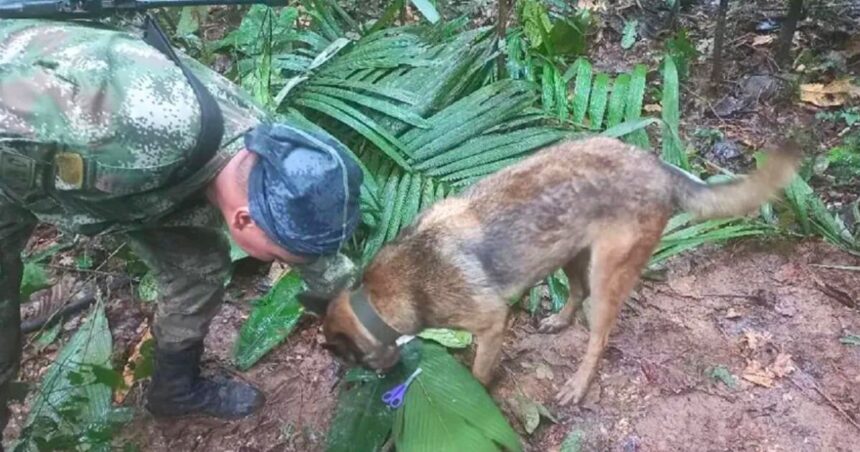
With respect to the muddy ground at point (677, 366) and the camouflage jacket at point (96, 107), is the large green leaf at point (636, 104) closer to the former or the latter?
the muddy ground at point (677, 366)

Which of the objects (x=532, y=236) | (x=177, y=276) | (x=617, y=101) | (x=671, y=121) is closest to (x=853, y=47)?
(x=671, y=121)

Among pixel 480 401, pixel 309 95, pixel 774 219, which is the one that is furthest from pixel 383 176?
pixel 774 219

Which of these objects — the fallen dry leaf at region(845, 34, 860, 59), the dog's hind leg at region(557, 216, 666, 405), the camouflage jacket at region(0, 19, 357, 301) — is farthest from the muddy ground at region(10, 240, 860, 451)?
the fallen dry leaf at region(845, 34, 860, 59)

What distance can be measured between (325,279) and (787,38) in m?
4.36

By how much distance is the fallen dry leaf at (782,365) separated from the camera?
3996 mm

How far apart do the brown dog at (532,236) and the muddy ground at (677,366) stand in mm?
558

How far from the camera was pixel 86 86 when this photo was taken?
2467 mm

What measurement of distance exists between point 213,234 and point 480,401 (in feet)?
4.28

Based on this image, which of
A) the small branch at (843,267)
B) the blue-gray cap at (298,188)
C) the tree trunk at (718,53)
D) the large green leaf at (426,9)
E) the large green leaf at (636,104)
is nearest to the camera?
the blue-gray cap at (298,188)

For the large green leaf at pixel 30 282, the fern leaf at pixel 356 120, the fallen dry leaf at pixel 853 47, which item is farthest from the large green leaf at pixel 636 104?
the large green leaf at pixel 30 282

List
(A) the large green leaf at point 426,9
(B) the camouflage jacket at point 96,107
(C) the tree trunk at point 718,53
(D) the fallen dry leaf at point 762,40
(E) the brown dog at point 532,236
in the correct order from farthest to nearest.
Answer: (D) the fallen dry leaf at point 762,40, (C) the tree trunk at point 718,53, (A) the large green leaf at point 426,9, (E) the brown dog at point 532,236, (B) the camouflage jacket at point 96,107

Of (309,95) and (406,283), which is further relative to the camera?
(309,95)

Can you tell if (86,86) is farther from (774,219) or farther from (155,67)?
(774,219)

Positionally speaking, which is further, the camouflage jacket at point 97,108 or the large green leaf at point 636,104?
the large green leaf at point 636,104
